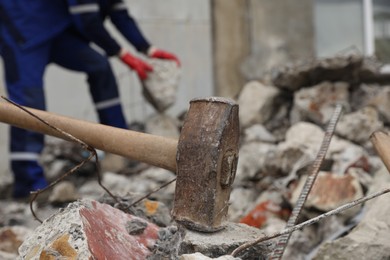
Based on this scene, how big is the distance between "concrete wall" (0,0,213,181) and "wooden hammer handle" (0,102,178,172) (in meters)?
3.56

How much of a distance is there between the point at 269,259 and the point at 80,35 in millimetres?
2987

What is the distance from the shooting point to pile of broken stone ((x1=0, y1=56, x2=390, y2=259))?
1.63m

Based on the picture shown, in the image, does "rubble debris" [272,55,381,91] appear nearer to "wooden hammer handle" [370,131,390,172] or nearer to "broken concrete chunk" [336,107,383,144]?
"broken concrete chunk" [336,107,383,144]

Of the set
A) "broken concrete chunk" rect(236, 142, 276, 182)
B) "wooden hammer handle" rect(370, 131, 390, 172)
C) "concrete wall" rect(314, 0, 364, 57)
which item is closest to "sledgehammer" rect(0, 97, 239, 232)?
"wooden hammer handle" rect(370, 131, 390, 172)

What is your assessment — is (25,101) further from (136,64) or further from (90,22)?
(136,64)

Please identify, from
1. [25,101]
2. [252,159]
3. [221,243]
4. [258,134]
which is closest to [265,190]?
[252,159]

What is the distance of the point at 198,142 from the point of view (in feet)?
5.32

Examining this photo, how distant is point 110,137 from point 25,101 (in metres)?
2.27

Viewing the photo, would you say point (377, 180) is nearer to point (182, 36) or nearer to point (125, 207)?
point (125, 207)

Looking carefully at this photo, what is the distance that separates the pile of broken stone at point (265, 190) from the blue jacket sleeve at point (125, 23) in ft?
2.26

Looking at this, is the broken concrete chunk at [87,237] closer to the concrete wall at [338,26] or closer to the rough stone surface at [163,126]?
the rough stone surface at [163,126]

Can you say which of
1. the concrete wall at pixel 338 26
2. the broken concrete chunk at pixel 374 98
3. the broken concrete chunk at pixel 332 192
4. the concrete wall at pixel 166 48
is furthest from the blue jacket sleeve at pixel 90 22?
the concrete wall at pixel 338 26

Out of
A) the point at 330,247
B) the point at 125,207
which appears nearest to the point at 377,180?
the point at 330,247

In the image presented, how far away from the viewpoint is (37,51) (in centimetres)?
406
